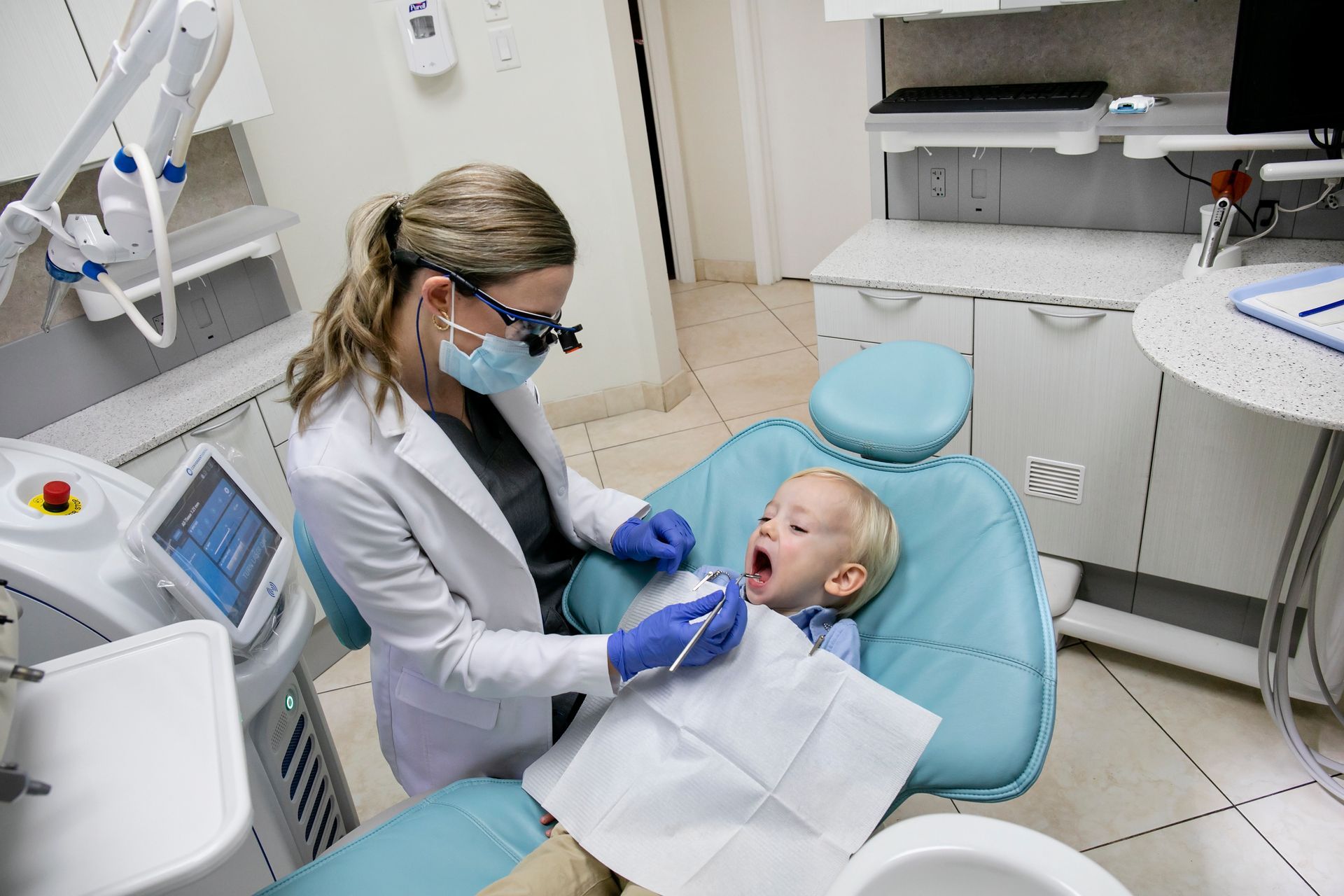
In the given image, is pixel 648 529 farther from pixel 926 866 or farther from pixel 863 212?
pixel 863 212

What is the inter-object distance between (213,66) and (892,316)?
170 centimetres

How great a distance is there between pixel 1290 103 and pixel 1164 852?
1426 millimetres

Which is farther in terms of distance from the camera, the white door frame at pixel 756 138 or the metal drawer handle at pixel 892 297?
the white door frame at pixel 756 138

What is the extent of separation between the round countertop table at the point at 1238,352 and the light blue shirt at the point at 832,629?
26.6 inches

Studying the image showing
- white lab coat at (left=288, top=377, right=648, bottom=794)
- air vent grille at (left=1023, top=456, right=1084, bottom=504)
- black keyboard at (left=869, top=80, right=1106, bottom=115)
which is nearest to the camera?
white lab coat at (left=288, top=377, right=648, bottom=794)

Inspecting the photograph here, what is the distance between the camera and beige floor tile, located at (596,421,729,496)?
3.19 m

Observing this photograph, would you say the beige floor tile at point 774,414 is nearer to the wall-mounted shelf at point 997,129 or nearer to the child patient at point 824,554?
the wall-mounted shelf at point 997,129

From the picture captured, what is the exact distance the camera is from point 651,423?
11.7ft

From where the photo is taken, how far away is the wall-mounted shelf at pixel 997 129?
2123mm

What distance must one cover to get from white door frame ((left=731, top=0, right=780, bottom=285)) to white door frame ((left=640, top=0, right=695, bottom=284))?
0.35m

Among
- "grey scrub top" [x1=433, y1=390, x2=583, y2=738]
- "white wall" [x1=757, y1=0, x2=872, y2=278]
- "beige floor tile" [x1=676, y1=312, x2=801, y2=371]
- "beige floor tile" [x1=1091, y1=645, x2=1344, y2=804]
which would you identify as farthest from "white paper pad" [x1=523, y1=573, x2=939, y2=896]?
"white wall" [x1=757, y1=0, x2=872, y2=278]

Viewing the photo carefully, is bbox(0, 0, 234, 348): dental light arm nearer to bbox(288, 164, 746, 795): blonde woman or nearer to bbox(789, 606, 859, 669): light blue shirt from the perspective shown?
bbox(288, 164, 746, 795): blonde woman

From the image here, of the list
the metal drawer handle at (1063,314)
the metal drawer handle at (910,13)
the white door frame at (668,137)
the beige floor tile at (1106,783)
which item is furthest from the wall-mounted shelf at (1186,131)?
the white door frame at (668,137)

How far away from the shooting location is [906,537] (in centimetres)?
143
